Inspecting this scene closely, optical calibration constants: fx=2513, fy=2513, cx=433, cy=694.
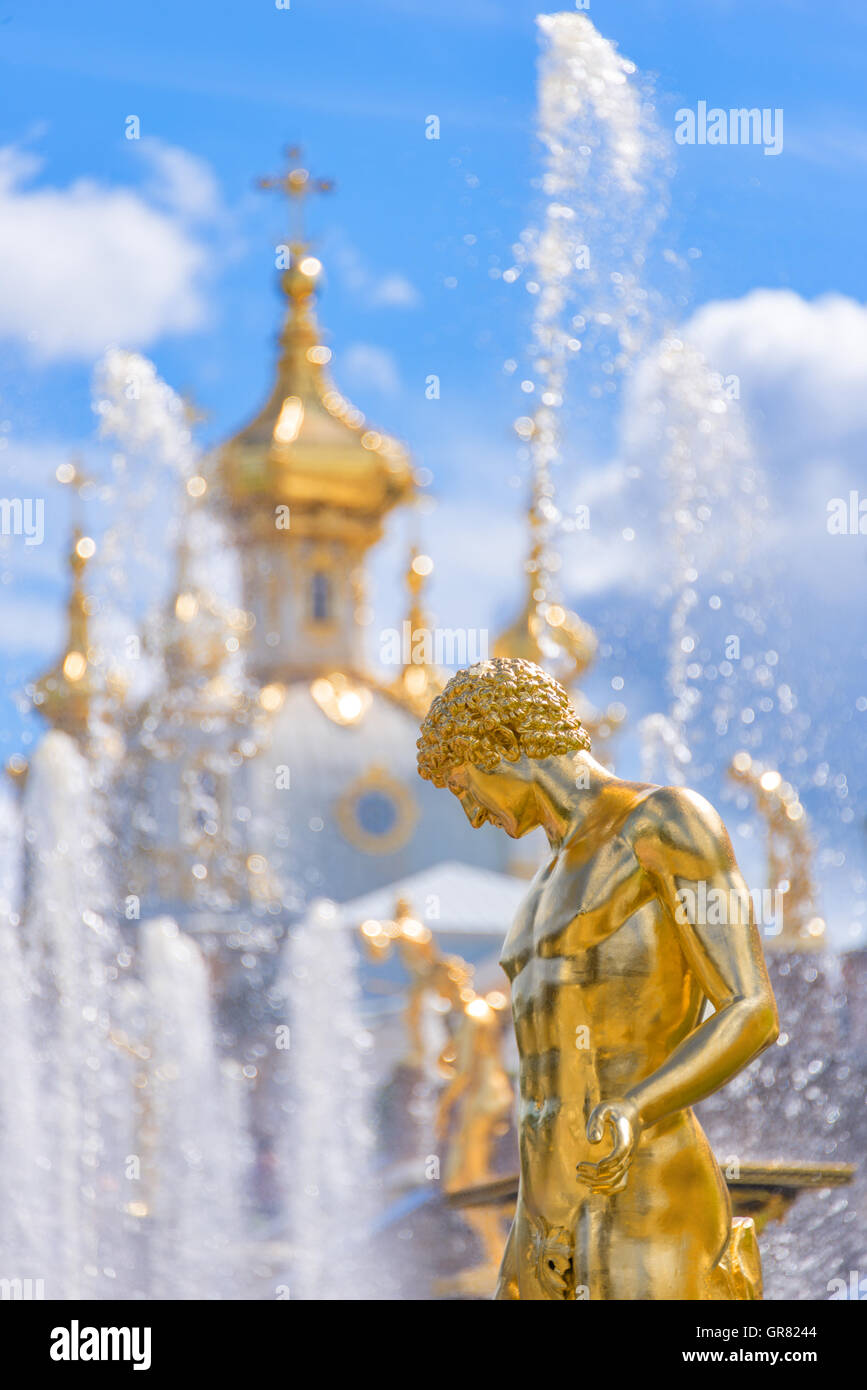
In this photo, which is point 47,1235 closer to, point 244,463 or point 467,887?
point 467,887

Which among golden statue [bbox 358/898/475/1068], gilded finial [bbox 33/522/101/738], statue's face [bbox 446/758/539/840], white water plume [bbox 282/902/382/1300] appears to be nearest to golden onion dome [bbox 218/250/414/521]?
gilded finial [bbox 33/522/101/738]

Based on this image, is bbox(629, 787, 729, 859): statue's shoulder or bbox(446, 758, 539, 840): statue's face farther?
bbox(446, 758, 539, 840): statue's face

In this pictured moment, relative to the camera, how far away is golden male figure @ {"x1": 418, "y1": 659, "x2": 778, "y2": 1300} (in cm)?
427

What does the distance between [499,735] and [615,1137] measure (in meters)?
0.78

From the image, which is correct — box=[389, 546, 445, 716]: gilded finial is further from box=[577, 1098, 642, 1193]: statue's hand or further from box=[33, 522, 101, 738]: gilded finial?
box=[577, 1098, 642, 1193]: statue's hand

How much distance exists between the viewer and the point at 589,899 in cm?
444

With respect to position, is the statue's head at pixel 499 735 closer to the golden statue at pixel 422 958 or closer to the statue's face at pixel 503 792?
the statue's face at pixel 503 792

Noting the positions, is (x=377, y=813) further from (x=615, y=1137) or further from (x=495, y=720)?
(x=615, y=1137)

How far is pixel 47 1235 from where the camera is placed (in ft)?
57.0

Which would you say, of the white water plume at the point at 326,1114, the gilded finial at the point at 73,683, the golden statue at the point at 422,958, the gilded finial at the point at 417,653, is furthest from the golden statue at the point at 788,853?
the gilded finial at the point at 73,683

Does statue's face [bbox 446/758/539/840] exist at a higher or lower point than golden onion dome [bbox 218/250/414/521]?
lower

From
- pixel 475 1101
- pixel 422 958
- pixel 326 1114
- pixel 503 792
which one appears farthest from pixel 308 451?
pixel 503 792

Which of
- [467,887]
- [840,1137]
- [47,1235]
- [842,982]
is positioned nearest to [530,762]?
[840,1137]
